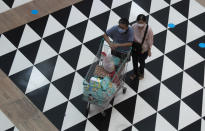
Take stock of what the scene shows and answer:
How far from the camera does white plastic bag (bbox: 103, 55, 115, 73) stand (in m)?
5.46

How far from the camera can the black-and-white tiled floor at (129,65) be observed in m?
6.04

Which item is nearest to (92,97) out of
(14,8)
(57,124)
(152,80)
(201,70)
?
(57,124)

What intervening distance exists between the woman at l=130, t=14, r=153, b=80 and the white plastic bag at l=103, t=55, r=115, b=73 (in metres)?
0.49

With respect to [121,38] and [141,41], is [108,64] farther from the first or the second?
[141,41]

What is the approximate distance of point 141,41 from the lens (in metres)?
5.63

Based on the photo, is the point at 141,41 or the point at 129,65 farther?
the point at 129,65

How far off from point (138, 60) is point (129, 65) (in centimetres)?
45

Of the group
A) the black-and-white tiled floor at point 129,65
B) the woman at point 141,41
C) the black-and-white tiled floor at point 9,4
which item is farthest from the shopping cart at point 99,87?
the black-and-white tiled floor at point 9,4

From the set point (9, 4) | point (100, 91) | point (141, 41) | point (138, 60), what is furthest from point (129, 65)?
point (9, 4)

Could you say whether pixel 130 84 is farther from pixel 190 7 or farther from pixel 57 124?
pixel 190 7

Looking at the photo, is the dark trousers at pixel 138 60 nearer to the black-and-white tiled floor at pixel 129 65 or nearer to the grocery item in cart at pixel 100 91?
the black-and-white tiled floor at pixel 129 65

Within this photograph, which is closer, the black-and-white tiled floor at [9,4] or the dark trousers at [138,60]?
the dark trousers at [138,60]

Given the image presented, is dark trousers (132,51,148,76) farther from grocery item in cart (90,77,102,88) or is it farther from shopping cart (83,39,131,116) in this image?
grocery item in cart (90,77,102,88)

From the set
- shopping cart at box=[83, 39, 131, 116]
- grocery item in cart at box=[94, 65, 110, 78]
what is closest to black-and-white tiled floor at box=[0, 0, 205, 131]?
shopping cart at box=[83, 39, 131, 116]
